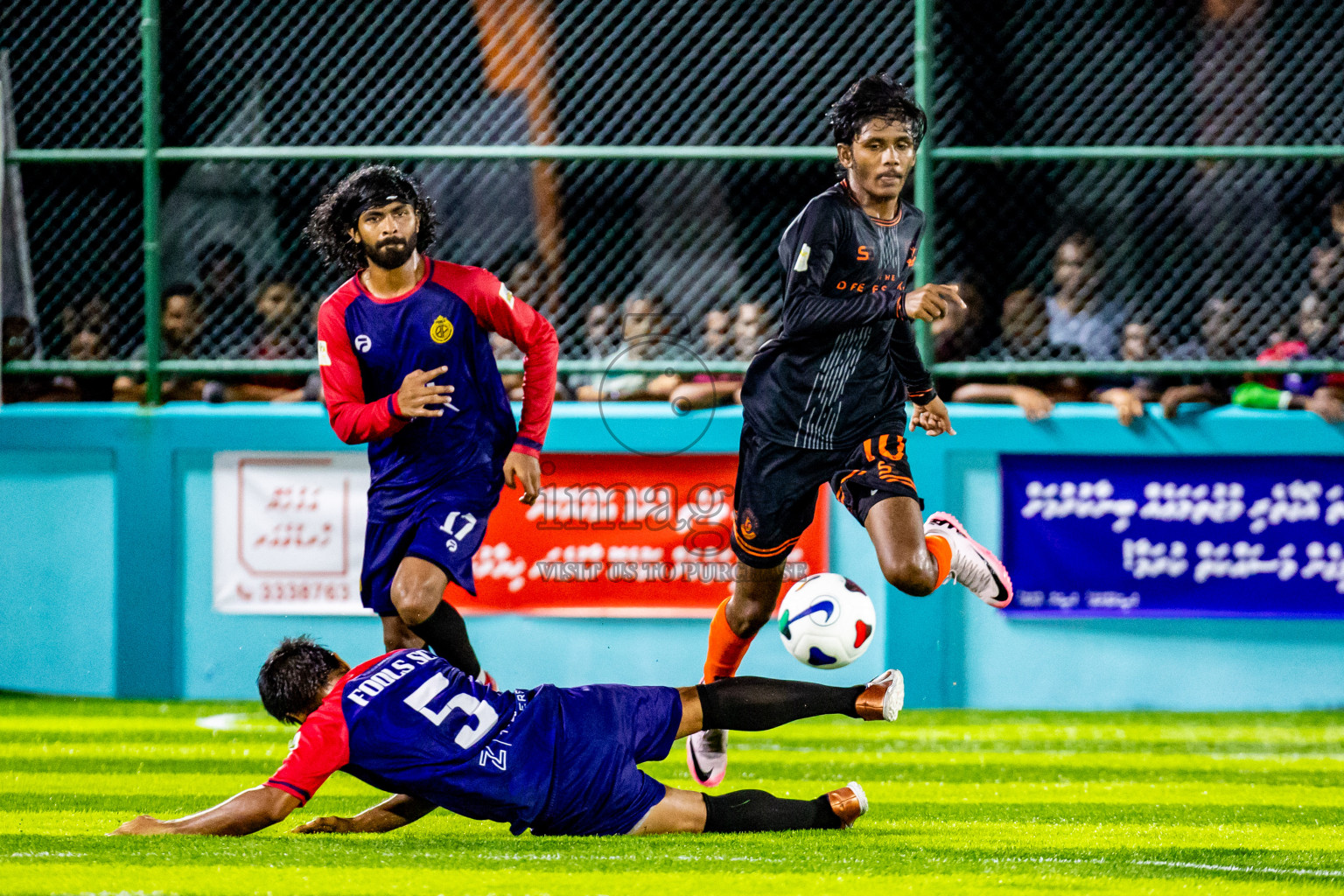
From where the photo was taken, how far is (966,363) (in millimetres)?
7742

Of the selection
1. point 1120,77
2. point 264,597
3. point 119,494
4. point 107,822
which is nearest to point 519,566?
point 264,597

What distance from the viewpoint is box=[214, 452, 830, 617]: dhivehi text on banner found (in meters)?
7.58

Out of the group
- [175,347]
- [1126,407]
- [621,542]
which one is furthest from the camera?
[175,347]

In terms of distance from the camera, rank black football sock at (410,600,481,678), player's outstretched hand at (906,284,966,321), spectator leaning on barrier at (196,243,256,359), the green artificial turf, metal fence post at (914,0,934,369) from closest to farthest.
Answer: the green artificial turf < player's outstretched hand at (906,284,966,321) < black football sock at (410,600,481,678) < metal fence post at (914,0,934,369) < spectator leaning on barrier at (196,243,256,359)

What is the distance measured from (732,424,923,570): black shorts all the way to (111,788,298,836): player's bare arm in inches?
71.3

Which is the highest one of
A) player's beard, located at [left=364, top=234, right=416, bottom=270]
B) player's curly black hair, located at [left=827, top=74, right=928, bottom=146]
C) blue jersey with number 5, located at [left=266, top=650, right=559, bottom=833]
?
player's curly black hair, located at [left=827, top=74, right=928, bottom=146]

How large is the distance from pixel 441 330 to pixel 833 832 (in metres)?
Result: 2.06

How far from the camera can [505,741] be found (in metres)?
4.14

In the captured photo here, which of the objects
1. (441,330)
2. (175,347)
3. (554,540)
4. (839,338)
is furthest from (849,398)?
(175,347)

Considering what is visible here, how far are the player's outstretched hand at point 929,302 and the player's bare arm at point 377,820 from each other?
200 cm

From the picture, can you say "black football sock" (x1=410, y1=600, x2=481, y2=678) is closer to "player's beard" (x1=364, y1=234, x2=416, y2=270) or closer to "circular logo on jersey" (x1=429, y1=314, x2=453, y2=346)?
"circular logo on jersey" (x1=429, y1=314, x2=453, y2=346)

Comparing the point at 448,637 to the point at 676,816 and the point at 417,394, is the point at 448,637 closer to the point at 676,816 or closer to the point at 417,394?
the point at 417,394

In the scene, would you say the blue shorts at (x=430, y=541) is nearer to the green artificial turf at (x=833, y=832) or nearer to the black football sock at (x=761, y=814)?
the green artificial turf at (x=833, y=832)

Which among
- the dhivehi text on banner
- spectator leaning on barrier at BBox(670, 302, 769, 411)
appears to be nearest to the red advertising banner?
the dhivehi text on banner
